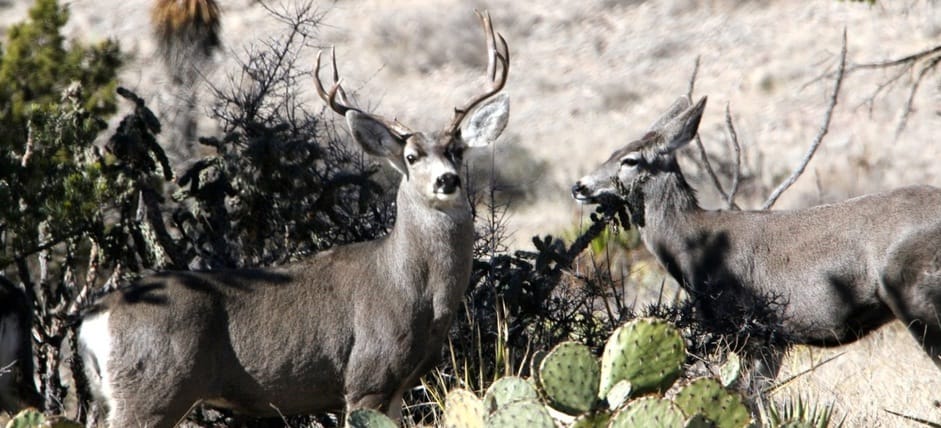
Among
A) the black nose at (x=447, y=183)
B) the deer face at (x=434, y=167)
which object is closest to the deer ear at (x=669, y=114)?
the deer face at (x=434, y=167)

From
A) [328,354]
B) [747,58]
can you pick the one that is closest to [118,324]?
[328,354]

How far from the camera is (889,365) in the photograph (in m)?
8.91

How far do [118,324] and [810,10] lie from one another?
90.2ft

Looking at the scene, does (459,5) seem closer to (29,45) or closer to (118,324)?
(29,45)

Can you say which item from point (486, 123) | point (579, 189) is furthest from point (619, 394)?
point (579, 189)

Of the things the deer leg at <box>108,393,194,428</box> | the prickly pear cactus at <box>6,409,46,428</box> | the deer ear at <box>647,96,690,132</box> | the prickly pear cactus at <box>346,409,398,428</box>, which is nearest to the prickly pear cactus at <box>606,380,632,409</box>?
the prickly pear cactus at <box>346,409,398,428</box>

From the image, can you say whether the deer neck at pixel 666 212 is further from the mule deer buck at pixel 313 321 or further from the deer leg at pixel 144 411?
the deer leg at pixel 144 411

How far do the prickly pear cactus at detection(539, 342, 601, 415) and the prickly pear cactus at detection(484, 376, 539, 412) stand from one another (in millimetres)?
235

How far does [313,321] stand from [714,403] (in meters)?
2.24

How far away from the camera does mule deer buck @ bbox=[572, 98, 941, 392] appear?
7867 millimetres

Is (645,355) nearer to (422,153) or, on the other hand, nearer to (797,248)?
(422,153)

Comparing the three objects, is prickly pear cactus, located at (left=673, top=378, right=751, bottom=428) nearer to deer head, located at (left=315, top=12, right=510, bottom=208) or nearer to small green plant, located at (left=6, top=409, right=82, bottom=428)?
deer head, located at (left=315, top=12, right=510, bottom=208)

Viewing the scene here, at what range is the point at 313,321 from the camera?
655cm

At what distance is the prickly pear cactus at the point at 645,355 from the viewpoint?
17.9ft
